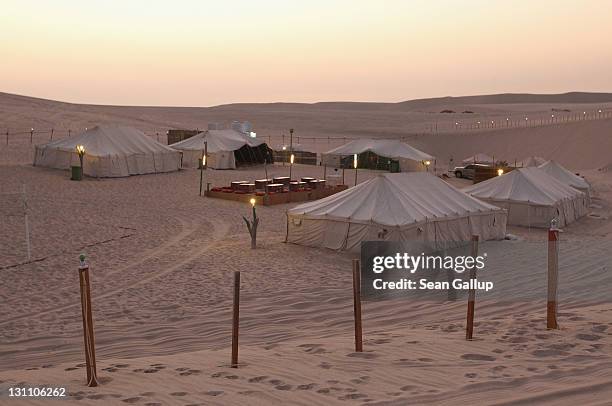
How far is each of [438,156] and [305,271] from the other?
148 feet

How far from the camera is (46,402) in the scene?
6.30 metres

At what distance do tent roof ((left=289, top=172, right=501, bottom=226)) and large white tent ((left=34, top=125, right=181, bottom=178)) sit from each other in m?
16.7

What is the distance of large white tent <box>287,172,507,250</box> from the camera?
1684cm

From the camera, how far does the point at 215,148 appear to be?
3784 cm

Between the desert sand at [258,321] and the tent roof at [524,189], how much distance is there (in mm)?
1235

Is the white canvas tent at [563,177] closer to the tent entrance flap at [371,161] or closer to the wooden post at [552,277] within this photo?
the tent entrance flap at [371,161]

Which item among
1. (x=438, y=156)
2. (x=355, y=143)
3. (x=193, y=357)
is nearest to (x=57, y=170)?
(x=355, y=143)

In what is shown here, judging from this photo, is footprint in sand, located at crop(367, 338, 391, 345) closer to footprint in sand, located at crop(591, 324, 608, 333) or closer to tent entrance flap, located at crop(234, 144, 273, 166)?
footprint in sand, located at crop(591, 324, 608, 333)

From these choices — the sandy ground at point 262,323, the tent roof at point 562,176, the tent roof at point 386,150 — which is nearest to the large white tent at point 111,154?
the sandy ground at point 262,323

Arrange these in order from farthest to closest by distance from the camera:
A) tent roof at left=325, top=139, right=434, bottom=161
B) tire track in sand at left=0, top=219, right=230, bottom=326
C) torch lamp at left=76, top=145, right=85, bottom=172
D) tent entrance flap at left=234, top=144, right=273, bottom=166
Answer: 1. tent roof at left=325, top=139, right=434, bottom=161
2. tent entrance flap at left=234, top=144, right=273, bottom=166
3. torch lamp at left=76, top=145, right=85, bottom=172
4. tire track in sand at left=0, top=219, right=230, bottom=326

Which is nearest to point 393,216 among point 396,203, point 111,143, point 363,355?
point 396,203

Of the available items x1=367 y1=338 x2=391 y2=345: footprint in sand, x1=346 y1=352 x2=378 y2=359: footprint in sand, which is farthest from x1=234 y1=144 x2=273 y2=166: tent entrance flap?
x1=346 y1=352 x2=378 y2=359: footprint in sand

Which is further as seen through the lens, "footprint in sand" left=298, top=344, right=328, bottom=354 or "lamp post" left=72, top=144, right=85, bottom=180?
"lamp post" left=72, top=144, right=85, bottom=180

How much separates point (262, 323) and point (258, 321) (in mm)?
132
